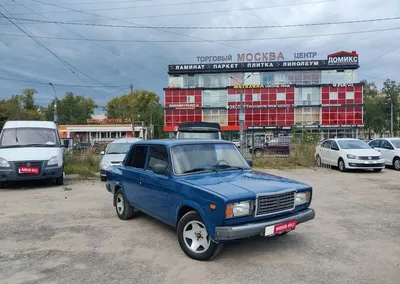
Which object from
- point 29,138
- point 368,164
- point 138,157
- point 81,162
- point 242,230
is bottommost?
point 368,164

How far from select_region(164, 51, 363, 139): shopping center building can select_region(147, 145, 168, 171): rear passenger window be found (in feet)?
195

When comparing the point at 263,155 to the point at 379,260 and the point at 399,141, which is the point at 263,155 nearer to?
the point at 399,141

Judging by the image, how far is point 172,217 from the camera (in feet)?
16.2

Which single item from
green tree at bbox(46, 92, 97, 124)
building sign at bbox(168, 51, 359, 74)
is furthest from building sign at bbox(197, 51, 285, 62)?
green tree at bbox(46, 92, 97, 124)

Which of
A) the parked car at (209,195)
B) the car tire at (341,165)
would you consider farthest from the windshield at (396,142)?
the parked car at (209,195)

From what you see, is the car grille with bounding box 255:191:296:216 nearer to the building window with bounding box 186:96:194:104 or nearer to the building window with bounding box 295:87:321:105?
the building window with bounding box 186:96:194:104

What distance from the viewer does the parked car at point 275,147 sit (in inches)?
794

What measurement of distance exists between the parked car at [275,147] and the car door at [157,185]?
1466 centimetres

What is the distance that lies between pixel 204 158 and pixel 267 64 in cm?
6496

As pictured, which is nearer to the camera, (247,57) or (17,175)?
(17,175)

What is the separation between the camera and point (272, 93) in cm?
6638

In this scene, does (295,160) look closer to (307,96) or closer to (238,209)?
(238,209)

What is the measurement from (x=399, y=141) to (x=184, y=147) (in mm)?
15399

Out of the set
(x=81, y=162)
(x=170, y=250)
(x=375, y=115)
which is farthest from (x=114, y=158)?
(x=375, y=115)
